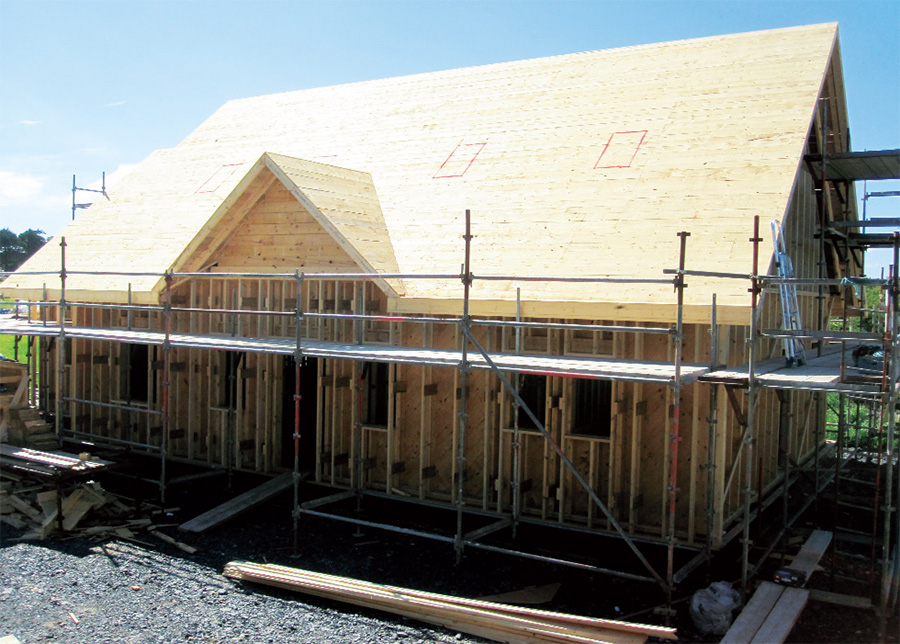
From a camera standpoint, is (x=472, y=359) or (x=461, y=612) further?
(x=472, y=359)

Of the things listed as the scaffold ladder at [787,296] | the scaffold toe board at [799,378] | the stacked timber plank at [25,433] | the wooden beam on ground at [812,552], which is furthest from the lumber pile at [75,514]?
the scaffold ladder at [787,296]

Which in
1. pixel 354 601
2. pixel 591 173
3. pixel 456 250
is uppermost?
pixel 591 173

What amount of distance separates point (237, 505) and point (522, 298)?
17.8 feet

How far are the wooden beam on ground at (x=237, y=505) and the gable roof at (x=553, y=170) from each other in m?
3.80

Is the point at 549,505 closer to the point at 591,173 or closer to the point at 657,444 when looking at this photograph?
the point at 657,444

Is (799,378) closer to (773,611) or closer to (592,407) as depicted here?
(773,611)

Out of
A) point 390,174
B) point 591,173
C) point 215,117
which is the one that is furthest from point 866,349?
point 215,117

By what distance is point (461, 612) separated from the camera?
8164mm

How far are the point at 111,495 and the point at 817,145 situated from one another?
13.4m

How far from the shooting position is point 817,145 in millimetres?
14227

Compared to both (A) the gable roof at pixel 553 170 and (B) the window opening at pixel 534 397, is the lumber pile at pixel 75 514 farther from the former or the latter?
(B) the window opening at pixel 534 397

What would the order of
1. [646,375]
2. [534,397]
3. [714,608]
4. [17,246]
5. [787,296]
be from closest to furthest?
[714,608] → [646,375] → [787,296] → [534,397] → [17,246]

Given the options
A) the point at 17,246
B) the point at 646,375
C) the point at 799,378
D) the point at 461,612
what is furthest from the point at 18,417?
the point at 17,246

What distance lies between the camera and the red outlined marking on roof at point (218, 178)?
17094mm
